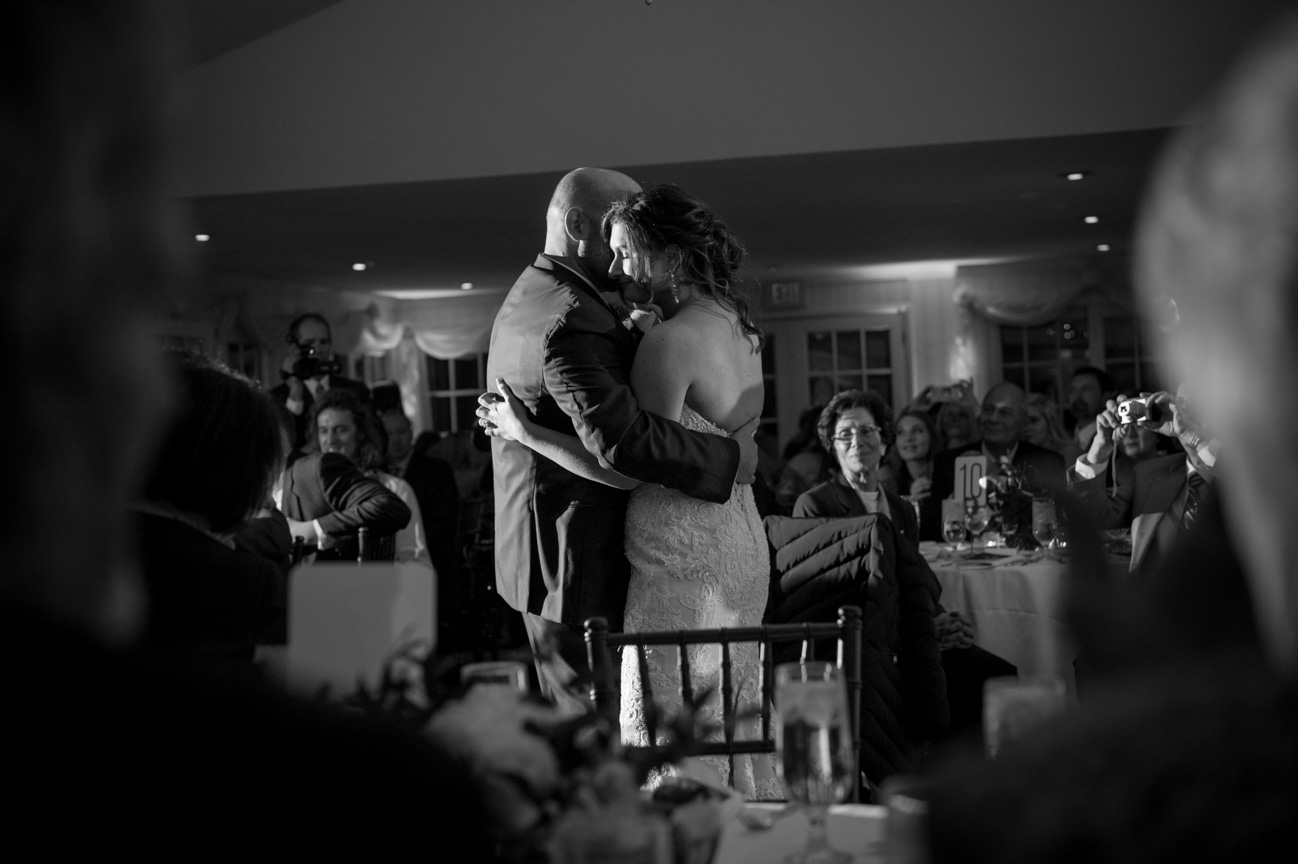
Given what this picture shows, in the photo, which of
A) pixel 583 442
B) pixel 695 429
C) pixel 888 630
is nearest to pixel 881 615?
pixel 888 630

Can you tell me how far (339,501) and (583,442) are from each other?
208 cm

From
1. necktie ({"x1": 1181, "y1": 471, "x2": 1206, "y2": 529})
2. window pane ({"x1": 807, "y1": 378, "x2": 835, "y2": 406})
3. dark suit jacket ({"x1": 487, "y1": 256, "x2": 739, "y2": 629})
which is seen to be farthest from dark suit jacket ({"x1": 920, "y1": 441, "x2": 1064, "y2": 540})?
window pane ({"x1": 807, "y1": 378, "x2": 835, "y2": 406})

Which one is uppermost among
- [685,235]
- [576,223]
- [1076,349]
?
[1076,349]

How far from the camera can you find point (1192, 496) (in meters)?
3.26

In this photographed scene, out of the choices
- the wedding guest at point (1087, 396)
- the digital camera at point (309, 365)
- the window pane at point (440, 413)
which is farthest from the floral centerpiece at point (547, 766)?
the window pane at point (440, 413)

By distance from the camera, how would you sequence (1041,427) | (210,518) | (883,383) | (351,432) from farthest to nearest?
(883,383) → (1041,427) → (351,432) → (210,518)

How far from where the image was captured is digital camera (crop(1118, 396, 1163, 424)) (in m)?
4.02

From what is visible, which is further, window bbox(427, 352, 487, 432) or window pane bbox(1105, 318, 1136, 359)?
window bbox(427, 352, 487, 432)

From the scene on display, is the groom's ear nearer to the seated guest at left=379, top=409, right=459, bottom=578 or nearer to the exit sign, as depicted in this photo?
the seated guest at left=379, top=409, right=459, bottom=578

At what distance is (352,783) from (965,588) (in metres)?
3.67

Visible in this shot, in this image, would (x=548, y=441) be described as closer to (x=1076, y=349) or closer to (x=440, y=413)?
(x=1076, y=349)

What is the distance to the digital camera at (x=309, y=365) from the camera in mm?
6512

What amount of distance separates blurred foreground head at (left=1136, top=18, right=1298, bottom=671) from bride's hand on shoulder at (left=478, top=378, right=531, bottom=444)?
6.36 feet

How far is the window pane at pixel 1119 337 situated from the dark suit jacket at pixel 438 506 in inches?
334
